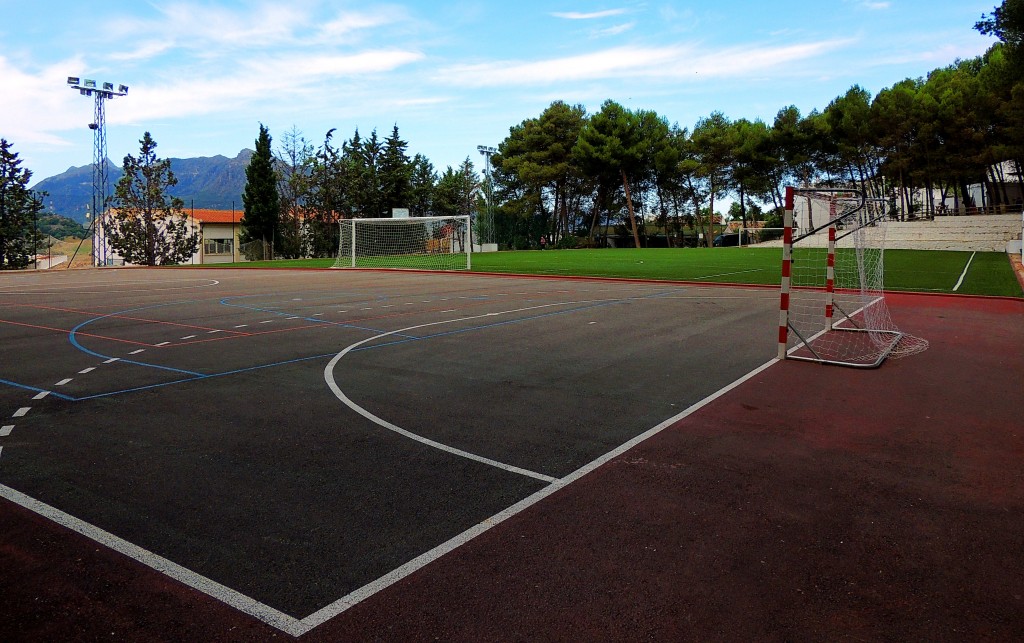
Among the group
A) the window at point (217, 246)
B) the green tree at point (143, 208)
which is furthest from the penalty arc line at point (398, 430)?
the window at point (217, 246)

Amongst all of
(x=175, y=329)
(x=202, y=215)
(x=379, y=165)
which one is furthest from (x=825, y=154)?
(x=175, y=329)

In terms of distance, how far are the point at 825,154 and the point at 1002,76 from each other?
41136mm

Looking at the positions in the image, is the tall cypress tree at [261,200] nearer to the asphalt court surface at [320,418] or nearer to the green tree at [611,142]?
the green tree at [611,142]

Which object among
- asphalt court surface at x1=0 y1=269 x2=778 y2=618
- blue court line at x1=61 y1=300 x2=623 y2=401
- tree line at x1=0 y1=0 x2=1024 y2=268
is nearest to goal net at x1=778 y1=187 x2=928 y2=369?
asphalt court surface at x1=0 y1=269 x2=778 y2=618

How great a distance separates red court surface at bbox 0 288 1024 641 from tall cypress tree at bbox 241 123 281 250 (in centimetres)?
5037

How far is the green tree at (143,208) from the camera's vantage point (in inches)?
1709

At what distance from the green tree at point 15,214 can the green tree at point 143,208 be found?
4209 millimetres

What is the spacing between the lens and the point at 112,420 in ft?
19.6

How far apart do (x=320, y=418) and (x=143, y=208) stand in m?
44.7

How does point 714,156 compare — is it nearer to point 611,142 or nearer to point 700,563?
point 611,142

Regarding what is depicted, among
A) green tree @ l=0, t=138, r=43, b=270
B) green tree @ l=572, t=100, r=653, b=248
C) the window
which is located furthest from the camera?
green tree @ l=572, t=100, r=653, b=248

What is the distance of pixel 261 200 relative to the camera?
168ft

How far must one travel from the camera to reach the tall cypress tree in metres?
50.9

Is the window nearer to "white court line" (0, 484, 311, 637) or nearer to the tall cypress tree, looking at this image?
the tall cypress tree
